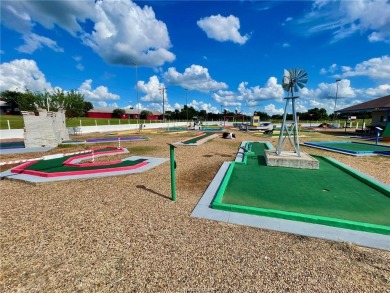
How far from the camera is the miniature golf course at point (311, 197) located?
4023 millimetres

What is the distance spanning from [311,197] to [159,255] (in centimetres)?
416

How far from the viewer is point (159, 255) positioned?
311 cm

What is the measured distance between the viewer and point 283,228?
3771 millimetres

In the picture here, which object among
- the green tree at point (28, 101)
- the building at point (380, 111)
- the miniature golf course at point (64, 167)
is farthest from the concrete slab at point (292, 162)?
the green tree at point (28, 101)

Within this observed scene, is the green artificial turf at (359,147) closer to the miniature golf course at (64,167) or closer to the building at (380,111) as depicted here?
the miniature golf course at (64,167)

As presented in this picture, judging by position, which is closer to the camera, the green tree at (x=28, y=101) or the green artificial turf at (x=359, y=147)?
the green artificial turf at (x=359, y=147)

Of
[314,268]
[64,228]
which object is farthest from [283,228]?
[64,228]

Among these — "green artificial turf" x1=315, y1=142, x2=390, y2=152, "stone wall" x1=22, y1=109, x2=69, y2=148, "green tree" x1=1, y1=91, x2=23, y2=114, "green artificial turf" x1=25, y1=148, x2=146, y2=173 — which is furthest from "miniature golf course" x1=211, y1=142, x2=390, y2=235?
"green tree" x1=1, y1=91, x2=23, y2=114

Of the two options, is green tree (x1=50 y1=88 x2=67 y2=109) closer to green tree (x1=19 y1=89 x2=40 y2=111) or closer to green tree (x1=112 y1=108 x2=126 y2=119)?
green tree (x1=19 y1=89 x2=40 y2=111)

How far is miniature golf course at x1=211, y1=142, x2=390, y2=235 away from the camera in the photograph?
13.2 ft

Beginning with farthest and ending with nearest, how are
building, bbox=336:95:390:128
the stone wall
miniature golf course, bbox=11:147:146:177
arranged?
building, bbox=336:95:390:128 < the stone wall < miniature golf course, bbox=11:147:146:177

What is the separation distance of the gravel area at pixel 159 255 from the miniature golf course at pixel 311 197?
621mm

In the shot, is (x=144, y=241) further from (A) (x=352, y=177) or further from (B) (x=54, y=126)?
(B) (x=54, y=126)

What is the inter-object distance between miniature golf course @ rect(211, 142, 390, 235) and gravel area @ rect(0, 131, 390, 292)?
0.62m
